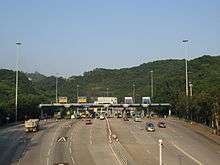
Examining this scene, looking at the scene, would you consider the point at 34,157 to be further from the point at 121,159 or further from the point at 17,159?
the point at 121,159

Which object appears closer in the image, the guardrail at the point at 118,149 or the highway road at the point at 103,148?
the guardrail at the point at 118,149

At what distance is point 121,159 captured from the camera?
172 ft

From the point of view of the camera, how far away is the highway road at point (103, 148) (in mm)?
52156

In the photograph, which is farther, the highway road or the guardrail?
the highway road

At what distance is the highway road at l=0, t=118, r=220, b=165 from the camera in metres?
52.2

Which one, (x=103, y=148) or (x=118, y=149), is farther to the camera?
(x=103, y=148)

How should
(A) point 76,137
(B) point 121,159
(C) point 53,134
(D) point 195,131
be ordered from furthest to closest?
1. (D) point 195,131
2. (C) point 53,134
3. (A) point 76,137
4. (B) point 121,159

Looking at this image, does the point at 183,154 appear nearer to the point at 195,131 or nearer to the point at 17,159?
the point at 17,159

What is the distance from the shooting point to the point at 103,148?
62.4m

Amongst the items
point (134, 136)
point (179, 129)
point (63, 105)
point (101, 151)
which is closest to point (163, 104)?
point (63, 105)

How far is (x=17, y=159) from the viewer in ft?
176

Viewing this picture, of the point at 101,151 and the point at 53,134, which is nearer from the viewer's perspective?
the point at 101,151

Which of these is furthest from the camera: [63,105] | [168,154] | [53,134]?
[63,105]

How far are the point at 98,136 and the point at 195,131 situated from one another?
68.9 feet
